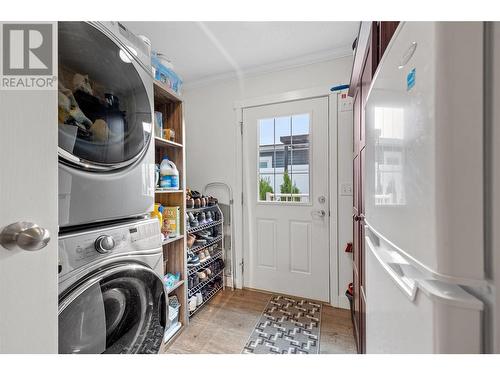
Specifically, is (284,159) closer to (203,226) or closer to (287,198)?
(287,198)

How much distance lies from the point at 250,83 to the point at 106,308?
2110 millimetres

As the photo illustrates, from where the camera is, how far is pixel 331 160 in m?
1.84

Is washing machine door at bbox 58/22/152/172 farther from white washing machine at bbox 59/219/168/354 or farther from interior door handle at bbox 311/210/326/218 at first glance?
interior door handle at bbox 311/210/326/218

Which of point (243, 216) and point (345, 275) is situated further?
point (243, 216)

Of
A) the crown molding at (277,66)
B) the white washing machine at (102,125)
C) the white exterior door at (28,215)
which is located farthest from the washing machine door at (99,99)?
the crown molding at (277,66)

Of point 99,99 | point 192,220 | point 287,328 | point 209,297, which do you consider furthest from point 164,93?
point 287,328

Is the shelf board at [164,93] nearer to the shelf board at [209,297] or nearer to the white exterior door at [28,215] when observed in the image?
the white exterior door at [28,215]

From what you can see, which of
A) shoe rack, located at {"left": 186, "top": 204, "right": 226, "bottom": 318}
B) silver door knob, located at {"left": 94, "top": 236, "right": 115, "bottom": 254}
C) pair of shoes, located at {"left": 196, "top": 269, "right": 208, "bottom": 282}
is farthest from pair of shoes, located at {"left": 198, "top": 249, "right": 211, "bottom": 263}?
silver door knob, located at {"left": 94, "top": 236, "right": 115, "bottom": 254}

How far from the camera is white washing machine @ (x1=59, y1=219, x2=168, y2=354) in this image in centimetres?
Answer: 63

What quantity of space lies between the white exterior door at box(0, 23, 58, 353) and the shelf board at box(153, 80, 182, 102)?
2.99 ft

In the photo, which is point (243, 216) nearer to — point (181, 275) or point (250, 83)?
point (181, 275)

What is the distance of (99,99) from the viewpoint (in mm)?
770

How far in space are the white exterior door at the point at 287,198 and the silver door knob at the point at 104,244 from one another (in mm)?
1494

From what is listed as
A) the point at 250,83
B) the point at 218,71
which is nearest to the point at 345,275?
the point at 250,83
